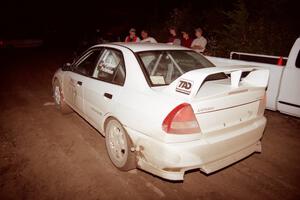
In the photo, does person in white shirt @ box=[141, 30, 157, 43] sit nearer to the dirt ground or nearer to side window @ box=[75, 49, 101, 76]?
side window @ box=[75, 49, 101, 76]

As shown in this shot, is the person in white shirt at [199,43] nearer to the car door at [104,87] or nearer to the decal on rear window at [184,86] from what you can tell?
the car door at [104,87]

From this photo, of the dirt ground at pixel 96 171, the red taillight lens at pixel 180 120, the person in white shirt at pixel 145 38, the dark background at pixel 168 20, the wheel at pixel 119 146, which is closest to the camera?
the red taillight lens at pixel 180 120

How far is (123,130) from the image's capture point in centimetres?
343

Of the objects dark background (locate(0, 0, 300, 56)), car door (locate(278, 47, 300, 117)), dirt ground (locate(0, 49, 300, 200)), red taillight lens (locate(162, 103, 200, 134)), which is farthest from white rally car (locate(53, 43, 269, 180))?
dark background (locate(0, 0, 300, 56))

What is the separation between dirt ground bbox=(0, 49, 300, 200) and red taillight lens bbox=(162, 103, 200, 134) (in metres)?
0.92

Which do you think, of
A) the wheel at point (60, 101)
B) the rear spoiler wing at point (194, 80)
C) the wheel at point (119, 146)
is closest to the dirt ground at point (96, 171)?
the wheel at point (119, 146)

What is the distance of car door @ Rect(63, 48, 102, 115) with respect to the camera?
450 centimetres

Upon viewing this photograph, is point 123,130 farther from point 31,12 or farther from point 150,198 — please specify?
point 31,12

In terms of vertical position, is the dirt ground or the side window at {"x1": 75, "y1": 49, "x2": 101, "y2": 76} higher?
the side window at {"x1": 75, "y1": 49, "x2": 101, "y2": 76}

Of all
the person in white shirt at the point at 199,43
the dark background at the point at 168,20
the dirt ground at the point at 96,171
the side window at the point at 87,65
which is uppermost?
the dark background at the point at 168,20

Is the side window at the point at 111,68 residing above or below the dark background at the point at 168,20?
below

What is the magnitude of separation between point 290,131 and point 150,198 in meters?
3.46

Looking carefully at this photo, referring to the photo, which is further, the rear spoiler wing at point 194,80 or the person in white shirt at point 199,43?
the person in white shirt at point 199,43

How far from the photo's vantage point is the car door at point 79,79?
177 inches
